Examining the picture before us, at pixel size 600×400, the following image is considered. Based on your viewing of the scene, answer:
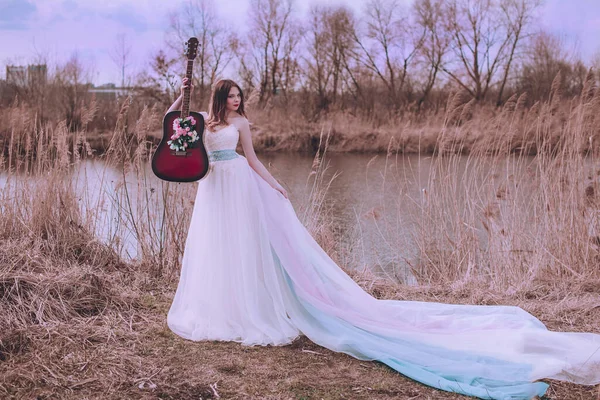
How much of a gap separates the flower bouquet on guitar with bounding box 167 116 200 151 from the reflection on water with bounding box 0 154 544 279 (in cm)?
161

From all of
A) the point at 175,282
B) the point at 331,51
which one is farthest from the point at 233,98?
the point at 331,51

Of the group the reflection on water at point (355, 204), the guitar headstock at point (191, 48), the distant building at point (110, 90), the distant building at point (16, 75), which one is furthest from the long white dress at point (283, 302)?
the distant building at point (16, 75)

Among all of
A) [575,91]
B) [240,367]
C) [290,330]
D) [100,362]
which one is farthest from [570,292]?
[575,91]

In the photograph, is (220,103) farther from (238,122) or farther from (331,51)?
(331,51)

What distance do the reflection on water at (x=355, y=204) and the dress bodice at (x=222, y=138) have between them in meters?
1.44

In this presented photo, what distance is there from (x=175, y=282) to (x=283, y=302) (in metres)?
1.49

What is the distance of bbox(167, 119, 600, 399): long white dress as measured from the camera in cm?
305

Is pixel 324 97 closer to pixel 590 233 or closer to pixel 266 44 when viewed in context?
pixel 266 44

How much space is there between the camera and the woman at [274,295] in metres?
3.10

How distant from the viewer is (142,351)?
3125mm

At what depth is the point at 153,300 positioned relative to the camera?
4.05 metres

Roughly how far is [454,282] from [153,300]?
232 cm

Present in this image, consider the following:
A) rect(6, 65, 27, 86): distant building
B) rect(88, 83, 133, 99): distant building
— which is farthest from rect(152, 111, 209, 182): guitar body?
rect(6, 65, 27, 86): distant building

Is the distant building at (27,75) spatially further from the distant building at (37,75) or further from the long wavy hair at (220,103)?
the long wavy hair at (220,103)
